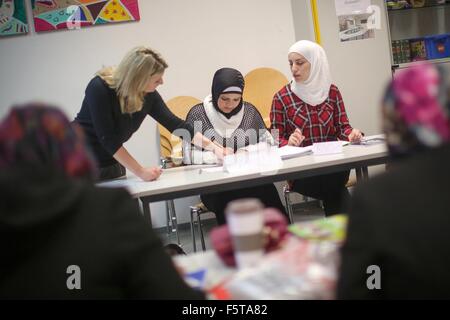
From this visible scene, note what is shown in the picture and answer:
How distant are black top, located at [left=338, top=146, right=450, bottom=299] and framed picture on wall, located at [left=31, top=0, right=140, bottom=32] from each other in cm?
359

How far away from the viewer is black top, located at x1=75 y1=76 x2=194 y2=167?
7.89 ft

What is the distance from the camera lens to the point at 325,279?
98 centimetres

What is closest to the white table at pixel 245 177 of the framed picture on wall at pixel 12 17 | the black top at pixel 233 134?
the black top at pixel 233 134

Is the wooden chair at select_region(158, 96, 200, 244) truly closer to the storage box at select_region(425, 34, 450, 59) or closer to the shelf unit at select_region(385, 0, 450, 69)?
the shelf unit at select_region(385, 0, 450, 69)

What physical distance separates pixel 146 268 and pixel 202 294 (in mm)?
167

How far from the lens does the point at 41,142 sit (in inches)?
33.7

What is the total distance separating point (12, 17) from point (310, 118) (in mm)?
2550

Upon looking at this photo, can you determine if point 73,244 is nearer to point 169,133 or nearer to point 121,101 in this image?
point 121,101

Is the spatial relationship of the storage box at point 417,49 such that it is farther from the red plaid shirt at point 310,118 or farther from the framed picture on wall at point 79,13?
the framed picture on wall at point 79,13

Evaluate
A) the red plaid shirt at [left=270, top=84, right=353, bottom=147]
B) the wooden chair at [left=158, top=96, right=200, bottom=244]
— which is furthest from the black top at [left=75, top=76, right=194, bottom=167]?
the wooden chair at [left=158, top=96, right=200, bottom=244]

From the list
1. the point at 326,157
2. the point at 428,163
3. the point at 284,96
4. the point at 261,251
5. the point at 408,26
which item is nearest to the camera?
the point at 428,163

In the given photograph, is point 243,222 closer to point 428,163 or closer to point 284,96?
point 428,163

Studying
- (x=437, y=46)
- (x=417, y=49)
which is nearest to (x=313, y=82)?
(x=417, y=49)
